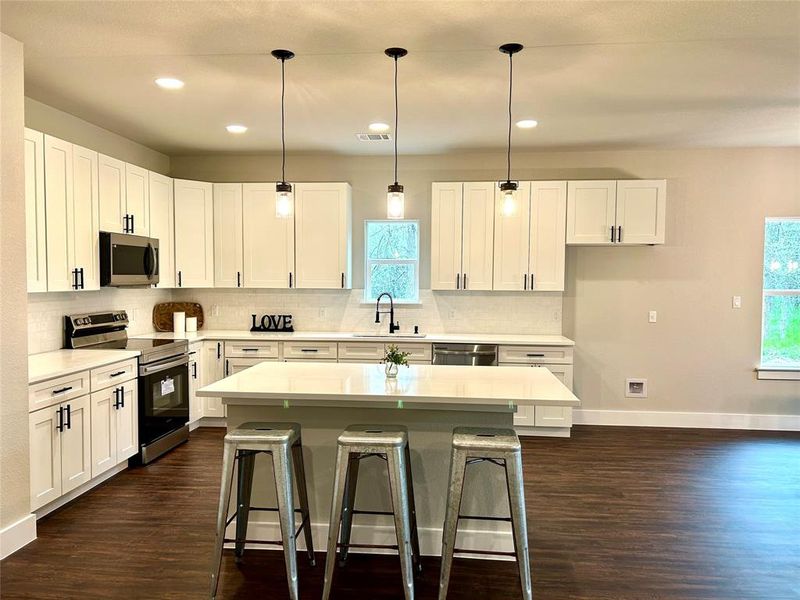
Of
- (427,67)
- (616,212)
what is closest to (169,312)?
(427,67)

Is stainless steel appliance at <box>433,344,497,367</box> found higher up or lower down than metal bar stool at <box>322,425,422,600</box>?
higher up

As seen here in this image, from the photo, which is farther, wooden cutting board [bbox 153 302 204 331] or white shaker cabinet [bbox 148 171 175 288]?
wooden cutting board [bbox 153 302 204 331]

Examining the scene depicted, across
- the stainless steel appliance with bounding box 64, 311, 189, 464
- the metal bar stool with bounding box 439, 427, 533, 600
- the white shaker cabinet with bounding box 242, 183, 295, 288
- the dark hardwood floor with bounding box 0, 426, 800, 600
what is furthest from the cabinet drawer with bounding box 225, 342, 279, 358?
the metal bar stool with bounding box 439, 427, 533, 600

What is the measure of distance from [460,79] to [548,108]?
920 millimetres

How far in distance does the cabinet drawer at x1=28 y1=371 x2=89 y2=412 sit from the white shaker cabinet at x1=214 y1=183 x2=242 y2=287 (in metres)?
2.12

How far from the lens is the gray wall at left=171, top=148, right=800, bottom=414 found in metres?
5.22

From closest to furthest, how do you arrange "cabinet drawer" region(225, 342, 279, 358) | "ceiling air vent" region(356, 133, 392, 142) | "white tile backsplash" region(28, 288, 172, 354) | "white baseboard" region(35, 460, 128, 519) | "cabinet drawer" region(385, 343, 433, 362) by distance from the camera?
"white baseboard" region(35, 460, 128, 519), "white tile backsplash" region(28, 288, 172, 354), "ceiling air vent" region(356, 133, 392, 142), "cabinet drawer" region(385, 343, 433, 362), "cabinet drawer" region(225, 342, 279, 358)

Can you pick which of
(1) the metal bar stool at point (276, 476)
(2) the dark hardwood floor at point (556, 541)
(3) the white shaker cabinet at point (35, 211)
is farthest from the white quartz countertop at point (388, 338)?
(1) the metal bar stool at point (276, 476)

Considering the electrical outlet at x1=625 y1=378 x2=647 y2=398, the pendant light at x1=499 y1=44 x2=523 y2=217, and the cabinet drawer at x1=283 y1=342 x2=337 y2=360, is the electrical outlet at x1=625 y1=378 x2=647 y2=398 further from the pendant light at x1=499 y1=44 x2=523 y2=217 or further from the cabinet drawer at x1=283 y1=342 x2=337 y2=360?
the pendant light at x1=499 y1=44 x2=523 y2=217

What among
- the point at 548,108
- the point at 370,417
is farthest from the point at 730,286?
the point at 370,417

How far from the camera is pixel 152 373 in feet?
13.7

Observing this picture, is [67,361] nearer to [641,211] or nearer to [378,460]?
[378,460]

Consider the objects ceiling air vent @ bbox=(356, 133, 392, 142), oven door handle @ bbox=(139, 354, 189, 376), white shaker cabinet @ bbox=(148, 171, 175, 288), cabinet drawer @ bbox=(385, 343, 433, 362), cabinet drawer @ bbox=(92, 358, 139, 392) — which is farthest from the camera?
cabinet drawer @ bbox=(385, 343, 433, 362)

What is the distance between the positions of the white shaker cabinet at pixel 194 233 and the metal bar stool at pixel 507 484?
12.4 ft
